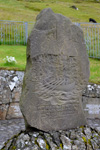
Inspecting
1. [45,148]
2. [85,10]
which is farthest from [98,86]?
[85,10]

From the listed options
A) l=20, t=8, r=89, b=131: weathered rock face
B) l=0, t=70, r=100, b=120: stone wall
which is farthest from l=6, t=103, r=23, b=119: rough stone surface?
l=20, t=8, r=89, b=131: weathered rock face

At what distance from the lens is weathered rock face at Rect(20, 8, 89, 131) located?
159 inches

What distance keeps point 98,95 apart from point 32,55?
356 centimetres

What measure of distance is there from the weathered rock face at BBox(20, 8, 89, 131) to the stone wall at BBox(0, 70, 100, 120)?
A: 2.73 metres

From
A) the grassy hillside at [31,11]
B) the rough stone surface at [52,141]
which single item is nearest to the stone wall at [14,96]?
the rough stone surface at [52,141]

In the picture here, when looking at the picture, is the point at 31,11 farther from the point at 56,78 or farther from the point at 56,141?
the point at 56,141

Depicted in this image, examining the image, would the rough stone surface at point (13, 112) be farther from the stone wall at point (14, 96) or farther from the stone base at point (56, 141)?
the stone base at point (56, 141)

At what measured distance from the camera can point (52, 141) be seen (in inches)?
152

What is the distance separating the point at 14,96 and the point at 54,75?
9.99 feet

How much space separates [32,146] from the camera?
3.72m

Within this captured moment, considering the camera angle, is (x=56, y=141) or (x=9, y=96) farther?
(x=9, y=96)

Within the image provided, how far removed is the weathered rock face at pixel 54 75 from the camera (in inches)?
159

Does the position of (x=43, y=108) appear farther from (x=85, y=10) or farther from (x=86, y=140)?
(x=85, y=10)

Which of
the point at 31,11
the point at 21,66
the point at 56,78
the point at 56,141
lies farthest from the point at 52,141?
the point at 31,11
